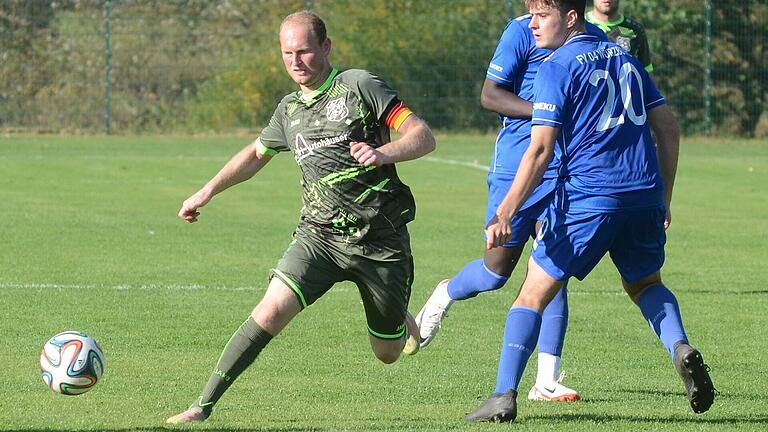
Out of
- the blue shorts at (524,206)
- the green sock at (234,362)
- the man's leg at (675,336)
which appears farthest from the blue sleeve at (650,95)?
the green sock at (234,362)

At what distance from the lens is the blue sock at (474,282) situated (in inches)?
292

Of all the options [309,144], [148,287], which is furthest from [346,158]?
[148,287]

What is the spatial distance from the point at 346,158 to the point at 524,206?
1.17 m

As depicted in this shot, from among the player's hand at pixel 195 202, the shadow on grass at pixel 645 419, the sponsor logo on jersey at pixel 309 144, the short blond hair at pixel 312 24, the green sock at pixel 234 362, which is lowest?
the shadow on grass at pixel 645 419

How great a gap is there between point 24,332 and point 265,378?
2.01m

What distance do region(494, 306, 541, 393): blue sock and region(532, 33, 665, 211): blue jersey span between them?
52cm

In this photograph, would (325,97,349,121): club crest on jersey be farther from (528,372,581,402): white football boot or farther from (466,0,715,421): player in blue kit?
(528,372,581,402): white football boot

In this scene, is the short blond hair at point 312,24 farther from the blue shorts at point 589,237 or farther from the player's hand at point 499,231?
the blue shorts at point 589,237

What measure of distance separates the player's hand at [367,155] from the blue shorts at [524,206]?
3.46 ft

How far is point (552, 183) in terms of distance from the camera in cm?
688

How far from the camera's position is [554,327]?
716cm

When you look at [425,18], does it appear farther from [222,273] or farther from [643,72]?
[643,72]

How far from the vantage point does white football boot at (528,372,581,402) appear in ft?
23.0

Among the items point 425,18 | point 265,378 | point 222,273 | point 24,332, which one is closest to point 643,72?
point 265,378
